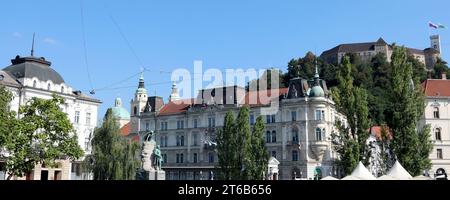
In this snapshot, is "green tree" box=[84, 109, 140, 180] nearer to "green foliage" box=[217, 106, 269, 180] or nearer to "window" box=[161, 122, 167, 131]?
"green foliage" box=[217, 106, 269, 180]

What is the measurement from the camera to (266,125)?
64812 millimetres

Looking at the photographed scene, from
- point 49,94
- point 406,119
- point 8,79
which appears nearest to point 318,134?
point 406,119

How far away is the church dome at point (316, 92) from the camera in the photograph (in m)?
62.1

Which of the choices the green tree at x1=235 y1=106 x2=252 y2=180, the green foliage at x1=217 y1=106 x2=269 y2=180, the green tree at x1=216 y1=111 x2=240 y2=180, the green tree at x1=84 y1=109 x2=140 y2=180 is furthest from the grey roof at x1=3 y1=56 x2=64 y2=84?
the green tree at x1=235 y1=106 x2=252 y2=180

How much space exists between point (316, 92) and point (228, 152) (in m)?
22.5

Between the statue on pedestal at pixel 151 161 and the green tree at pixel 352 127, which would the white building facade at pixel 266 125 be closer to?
the green tree at pixel 352 127

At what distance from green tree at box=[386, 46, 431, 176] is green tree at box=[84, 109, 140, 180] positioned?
850 inches

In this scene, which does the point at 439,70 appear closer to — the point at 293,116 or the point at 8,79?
the point at 293,116

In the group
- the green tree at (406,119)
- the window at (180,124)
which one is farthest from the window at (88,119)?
the green tree at (406,119)

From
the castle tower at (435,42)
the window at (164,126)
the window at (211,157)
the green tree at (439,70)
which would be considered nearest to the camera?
the window at (211,157)

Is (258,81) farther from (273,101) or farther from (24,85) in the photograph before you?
(24,85)

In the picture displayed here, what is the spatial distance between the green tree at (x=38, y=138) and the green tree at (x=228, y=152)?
678 inches

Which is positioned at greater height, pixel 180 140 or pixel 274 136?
pixel 274 136

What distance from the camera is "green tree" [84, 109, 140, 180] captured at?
3841cm
